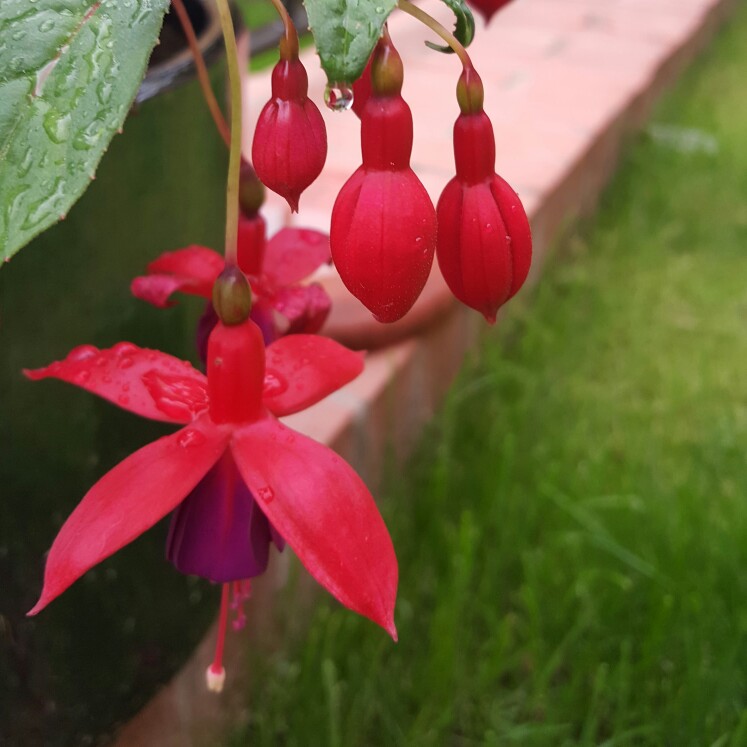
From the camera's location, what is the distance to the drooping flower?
29cm

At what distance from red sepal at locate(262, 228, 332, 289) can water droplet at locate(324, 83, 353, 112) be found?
126mm

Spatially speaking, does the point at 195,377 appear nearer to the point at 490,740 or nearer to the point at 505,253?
the point at 505,253

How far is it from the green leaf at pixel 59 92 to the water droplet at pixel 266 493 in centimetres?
10

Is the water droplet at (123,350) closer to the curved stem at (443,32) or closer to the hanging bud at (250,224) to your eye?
the hanging bud at (250,224)

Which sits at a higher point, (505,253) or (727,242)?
(505,253)

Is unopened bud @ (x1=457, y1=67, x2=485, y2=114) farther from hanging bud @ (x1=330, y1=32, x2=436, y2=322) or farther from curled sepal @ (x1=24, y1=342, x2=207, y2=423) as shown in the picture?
curled sepal @ (x1=24, y1=342, x2=207, y2=423)

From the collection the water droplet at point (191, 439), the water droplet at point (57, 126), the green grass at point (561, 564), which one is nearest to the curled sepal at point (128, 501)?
the water droplet at point (191, 439)

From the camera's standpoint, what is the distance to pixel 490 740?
2.15ft

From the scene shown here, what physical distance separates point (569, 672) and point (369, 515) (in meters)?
0.55

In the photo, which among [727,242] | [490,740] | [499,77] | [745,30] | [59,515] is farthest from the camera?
[745,30]

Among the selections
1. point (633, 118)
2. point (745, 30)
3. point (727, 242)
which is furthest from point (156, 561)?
point (745, 30)

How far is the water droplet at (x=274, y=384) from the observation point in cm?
34

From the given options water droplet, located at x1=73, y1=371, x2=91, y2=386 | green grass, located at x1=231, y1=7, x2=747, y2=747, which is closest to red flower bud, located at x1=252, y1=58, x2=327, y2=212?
water droplet, located at x1=73, y1=371, x2=91, y2=386

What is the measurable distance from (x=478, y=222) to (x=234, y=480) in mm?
116
